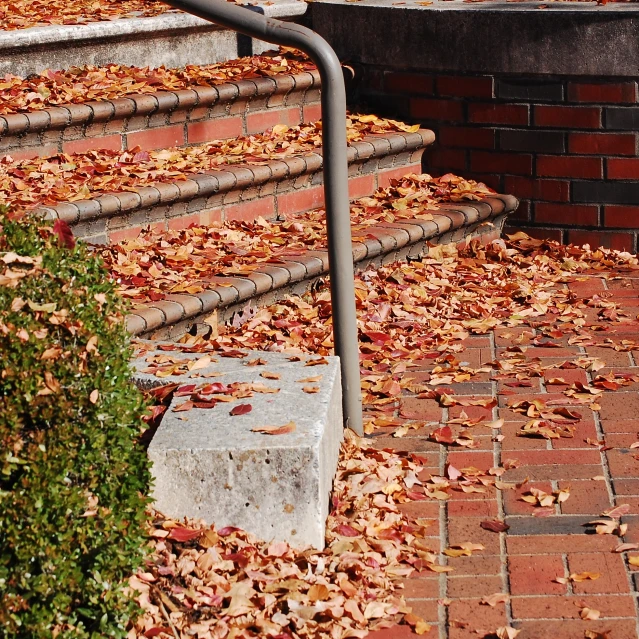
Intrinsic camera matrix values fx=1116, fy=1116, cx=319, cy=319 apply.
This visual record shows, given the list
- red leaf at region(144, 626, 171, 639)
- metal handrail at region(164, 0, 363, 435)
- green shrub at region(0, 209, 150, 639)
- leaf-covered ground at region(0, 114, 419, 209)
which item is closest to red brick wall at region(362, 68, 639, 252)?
leaf-covered ground at region(0, 114, 419, 209)

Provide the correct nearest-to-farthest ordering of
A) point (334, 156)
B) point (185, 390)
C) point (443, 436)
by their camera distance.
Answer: point (185, 390)
point (334, 156)
point (443, 436)

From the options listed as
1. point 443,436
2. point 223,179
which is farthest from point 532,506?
point 223,179

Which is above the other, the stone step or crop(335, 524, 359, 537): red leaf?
the stone step

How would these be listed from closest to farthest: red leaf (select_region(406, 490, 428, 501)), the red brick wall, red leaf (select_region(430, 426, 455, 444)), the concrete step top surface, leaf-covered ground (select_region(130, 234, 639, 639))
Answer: leaf-covered ground (select_region(130, 234, 639, 639))
red leaf (select_region(406, 490, 428, 501))
red leaf (select_region(430, 426, 455, 444))
the concrete step top surface
the red brick wall

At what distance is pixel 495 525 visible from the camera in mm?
3031

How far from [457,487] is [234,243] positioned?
1748 millimetres

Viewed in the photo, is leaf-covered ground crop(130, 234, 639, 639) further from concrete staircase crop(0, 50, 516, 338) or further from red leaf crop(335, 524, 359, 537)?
concrete staircase crop(0, 50, 516, 338)

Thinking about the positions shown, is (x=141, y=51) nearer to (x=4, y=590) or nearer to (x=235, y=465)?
(x=235, y=465)

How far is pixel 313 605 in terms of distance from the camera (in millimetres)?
2631

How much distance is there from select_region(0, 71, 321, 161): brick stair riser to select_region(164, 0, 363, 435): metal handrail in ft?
5.16

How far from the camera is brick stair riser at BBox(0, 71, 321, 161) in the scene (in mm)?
4461

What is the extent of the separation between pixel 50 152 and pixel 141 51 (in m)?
1.15

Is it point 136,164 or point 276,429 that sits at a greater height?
point 136,164

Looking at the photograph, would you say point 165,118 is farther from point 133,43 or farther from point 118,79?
point 133,43
